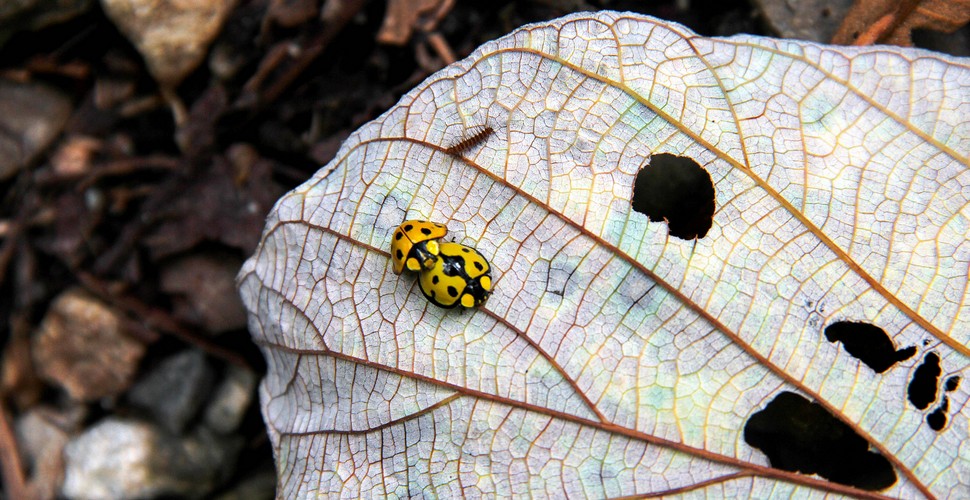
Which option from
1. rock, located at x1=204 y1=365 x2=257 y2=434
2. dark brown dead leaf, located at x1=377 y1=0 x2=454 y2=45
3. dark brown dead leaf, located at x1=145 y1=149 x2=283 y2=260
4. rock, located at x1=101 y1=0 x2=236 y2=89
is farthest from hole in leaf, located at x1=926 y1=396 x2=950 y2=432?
rock, located at x1=101 y1=0 x2=236 y2=89

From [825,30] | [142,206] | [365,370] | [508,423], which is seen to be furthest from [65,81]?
[825,30]

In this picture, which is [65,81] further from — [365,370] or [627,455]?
[627,455]

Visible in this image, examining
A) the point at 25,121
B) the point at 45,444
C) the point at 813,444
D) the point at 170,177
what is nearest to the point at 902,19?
the point at 813,444

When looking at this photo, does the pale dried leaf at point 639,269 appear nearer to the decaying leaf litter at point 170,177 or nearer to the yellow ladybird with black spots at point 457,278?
the yellow ladybird with black spots at point 457,278

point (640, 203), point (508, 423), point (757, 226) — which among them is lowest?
point (508, 423)

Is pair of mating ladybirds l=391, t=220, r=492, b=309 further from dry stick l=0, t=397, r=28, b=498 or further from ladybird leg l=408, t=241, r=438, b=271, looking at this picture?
dry stick l=0, t=397, r=28, b=498

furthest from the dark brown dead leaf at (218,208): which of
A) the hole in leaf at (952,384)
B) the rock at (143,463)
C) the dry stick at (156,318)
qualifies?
the hole in leaf at (952,384)

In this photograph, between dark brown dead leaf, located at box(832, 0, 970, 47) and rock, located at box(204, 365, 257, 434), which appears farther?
rock, located at box(204, 365, 257, 434)
